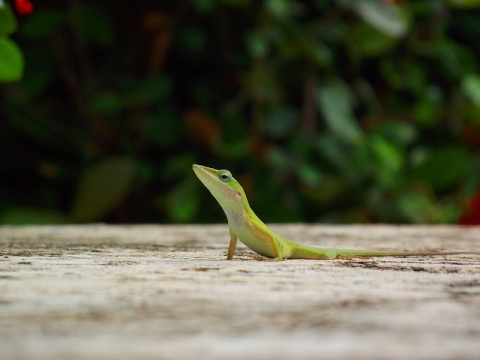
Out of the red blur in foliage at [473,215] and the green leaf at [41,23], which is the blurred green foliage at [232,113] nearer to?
the green leaf at [41,23]

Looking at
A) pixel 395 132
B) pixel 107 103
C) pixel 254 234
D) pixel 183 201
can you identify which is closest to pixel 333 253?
pixel 254 234

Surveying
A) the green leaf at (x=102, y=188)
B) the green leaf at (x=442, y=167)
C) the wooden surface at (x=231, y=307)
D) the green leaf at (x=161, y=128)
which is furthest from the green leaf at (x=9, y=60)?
the green leaf at (x=442, y=167)

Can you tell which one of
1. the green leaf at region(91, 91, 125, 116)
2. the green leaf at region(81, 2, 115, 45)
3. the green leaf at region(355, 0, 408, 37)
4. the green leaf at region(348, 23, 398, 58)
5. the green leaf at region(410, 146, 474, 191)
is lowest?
the green leaf at region(410, 146, 474, 191)

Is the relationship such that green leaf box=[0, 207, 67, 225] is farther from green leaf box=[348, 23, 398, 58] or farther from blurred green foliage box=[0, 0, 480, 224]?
green leaf box=[348, 23, 398, 58]

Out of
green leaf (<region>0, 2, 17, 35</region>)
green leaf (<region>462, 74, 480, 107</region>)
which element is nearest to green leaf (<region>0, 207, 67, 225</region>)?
green leaf (<region>0, 2, 17, 35</region>)

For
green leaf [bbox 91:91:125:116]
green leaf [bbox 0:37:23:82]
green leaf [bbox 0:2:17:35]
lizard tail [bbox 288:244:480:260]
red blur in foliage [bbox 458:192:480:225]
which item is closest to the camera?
lizard tail [bbox 288:244:480:260]

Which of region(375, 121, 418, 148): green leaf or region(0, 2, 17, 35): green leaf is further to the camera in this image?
region(375, 121, 418, 148): green leaf

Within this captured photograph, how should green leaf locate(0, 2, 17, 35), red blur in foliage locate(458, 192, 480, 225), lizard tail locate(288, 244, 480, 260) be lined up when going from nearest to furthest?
lizard tail locate(288, 244, 480, 260), green leaf locate(0, 2, 17, 35), red blur in foliage locate(458, 192, 480, 225)

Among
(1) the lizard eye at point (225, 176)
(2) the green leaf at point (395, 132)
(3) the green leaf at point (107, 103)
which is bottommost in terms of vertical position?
(1) the lizard eye at point (225, 176)
